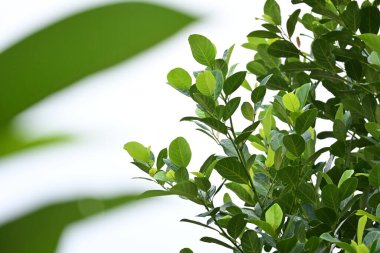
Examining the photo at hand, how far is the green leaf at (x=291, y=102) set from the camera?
846 mm

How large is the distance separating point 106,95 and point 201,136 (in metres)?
0.30

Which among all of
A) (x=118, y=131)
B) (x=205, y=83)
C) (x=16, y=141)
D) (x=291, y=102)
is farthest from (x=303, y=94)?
(x=118, y=131)

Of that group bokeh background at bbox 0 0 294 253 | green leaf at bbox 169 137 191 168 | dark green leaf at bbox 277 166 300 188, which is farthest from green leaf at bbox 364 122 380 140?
bokeh background at bbox 0 0 294 253

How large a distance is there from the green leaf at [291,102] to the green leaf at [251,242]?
0.16 m

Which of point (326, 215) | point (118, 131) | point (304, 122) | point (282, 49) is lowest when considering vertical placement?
point (326, 215)

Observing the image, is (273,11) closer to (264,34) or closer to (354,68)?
(264,34)

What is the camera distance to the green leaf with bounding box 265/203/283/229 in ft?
2.53

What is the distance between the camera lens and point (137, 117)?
2.07 meters

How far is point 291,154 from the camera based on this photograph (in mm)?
820

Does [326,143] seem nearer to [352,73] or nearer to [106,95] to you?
[106,95]

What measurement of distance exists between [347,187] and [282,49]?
26 cm

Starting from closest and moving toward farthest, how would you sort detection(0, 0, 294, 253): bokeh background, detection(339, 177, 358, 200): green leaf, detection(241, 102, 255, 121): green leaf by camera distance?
detection(339, 177, 358, 200): green leaf < detection(241, 102, 255, 121): green leaf < detection(0, 0, 294, 253): bokeh background

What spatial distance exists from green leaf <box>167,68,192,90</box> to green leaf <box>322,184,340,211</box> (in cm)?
20

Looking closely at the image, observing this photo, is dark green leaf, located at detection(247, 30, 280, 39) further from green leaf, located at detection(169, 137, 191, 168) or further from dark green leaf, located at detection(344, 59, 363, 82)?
green leaf, located at detection(169, 137, 191, 168)
